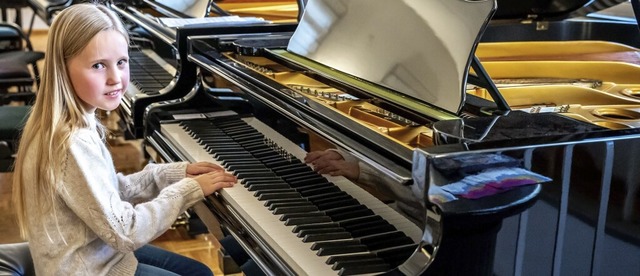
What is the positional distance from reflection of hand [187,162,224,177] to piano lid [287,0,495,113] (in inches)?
18.9

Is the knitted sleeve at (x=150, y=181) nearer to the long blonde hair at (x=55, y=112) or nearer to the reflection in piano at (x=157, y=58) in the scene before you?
the long blonde hair at (x=55, y=112)

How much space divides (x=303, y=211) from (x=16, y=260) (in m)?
0.73

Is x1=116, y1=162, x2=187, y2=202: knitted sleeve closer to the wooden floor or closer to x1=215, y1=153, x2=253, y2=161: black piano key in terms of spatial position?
x1=215, y1=153, x2=253, y2=161: black piano key

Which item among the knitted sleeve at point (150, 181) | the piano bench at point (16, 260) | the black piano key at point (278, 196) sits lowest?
the piano bench at point (16, 260)

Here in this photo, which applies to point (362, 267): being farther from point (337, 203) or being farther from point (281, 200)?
point (281, 200)

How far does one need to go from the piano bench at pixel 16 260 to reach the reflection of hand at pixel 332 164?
0.77 metres

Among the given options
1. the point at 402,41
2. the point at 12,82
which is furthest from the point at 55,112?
the point at 12,82

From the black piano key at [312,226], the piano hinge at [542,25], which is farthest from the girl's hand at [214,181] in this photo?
the piano hinge at [542,25]

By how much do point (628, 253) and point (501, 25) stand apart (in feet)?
5.74

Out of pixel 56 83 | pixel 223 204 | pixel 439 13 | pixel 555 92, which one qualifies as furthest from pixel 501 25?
pixel 56 83

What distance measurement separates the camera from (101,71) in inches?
75.0

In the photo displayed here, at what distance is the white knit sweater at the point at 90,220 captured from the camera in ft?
5.90

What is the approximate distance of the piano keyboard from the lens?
1627 mm

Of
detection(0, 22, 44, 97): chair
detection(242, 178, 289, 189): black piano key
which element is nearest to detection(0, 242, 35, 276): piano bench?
detection(242, 178, 289, 189): black piano key
